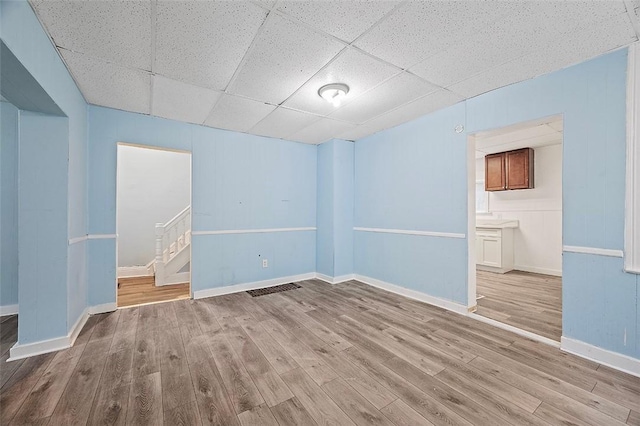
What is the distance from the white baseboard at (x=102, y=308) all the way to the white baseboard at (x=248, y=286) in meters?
0.90

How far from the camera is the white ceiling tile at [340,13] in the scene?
1.57m

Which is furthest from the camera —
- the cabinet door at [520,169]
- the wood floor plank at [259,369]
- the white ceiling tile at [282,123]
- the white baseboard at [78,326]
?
the cabinet door at [520,169]

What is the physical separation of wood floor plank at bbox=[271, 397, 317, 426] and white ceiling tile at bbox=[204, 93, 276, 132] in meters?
2.84

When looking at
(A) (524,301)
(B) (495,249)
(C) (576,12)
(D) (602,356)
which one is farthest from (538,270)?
(C) (576,12)

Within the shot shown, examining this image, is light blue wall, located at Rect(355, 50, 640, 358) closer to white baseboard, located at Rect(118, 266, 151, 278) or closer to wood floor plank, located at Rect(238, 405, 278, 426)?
wood floor plank, located at Rect(238, 405, 278, 426)

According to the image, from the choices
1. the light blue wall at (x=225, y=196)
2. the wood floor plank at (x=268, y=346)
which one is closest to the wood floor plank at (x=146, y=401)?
the wood floor plank at (x=268, y=346)

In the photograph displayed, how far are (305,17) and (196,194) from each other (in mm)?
2786

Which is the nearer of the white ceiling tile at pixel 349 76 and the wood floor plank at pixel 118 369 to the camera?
the wood floor plank at pixel 118 369

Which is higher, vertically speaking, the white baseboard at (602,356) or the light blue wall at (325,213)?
the light blue wall at (325,213)

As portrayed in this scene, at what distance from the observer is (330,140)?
4.48 meters

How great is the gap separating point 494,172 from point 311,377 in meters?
5.40

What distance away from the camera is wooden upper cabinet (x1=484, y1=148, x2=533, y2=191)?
16.1ft

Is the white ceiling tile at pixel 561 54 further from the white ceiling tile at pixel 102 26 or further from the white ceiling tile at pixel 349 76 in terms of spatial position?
the white ceiling tile at pixel 102 26

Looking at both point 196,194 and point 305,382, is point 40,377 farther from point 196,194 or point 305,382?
point 196,194
